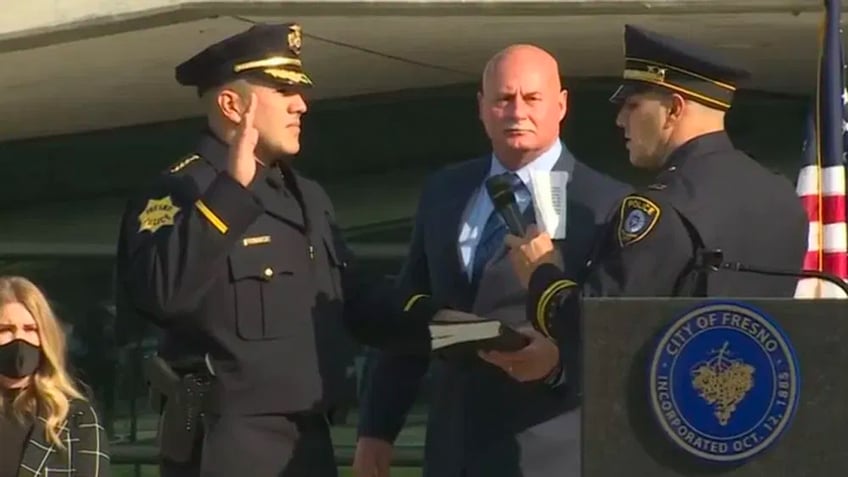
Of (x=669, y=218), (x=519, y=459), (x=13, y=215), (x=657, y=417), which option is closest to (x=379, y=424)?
(x=519, y=459)

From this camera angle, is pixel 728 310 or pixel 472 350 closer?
pixel 728 310

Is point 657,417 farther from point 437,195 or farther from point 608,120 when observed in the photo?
point 608,120

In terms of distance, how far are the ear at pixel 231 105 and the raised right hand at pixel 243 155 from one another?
0.05 metres

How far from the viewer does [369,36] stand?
5.64 m

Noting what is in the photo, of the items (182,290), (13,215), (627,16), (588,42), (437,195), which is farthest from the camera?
(13,215)

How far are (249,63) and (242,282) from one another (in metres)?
0.49

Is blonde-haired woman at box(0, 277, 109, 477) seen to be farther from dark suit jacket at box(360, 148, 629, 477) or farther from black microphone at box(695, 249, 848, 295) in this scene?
black microphone at box(695, 249, 848, 295)

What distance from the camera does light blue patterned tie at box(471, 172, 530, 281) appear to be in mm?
3669

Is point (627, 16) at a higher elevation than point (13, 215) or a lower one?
higher

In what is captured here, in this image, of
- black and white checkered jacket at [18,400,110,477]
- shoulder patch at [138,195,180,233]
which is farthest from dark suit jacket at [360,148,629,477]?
black and white checkered jacket at [18,400,110,477]

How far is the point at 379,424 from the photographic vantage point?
4.02 metres

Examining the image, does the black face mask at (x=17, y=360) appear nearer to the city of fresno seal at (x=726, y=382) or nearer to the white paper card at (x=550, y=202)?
the white paper card at (x=550, y=202)

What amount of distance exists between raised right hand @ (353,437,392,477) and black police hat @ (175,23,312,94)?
0.89m

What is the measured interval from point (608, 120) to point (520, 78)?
12.0ft
